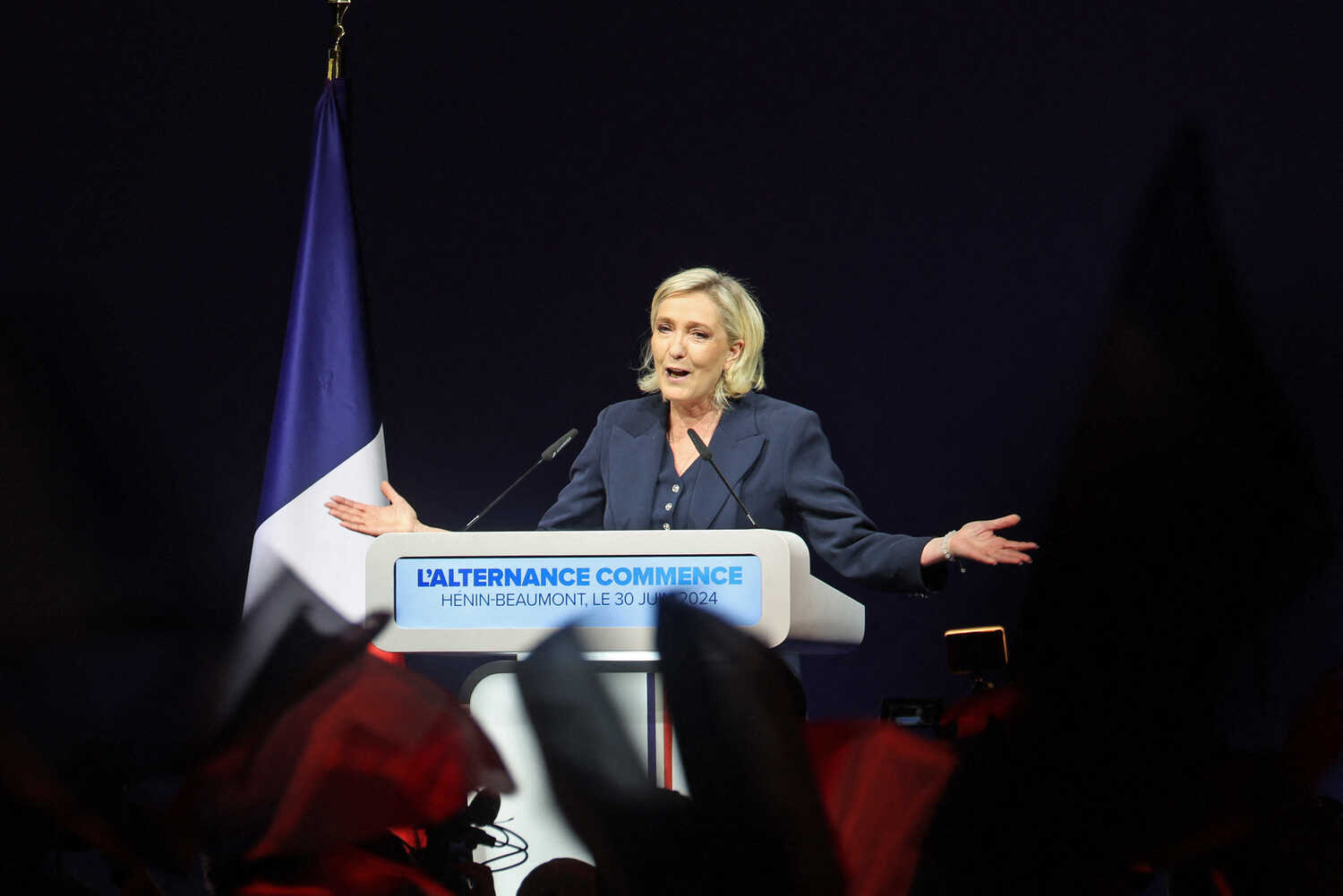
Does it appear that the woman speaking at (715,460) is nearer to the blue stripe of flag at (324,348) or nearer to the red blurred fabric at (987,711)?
the blue stripe of flag at (324,348)

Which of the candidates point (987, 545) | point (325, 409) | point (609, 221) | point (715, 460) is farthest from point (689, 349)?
point (609, 221)

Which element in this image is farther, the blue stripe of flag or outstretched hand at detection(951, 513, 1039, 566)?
the blue stripe of flag

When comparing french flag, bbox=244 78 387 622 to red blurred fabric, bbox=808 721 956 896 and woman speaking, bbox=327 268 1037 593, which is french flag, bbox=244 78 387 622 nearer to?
woman speaking, bbox=327 268 1037 593

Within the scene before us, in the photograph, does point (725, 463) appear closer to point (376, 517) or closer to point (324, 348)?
point (376, 517)

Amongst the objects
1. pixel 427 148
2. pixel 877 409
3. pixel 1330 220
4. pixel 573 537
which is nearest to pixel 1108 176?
pixel 1330 220

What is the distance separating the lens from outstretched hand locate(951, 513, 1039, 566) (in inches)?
52.5

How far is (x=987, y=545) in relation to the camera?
1373 millimetres

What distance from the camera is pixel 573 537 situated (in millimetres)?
1147

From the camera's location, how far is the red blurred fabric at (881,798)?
41 centimetres

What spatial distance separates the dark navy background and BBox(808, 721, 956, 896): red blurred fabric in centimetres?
245

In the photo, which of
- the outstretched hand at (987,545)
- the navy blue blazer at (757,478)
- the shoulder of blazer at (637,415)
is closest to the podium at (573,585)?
the outstretched hand at (987,545)

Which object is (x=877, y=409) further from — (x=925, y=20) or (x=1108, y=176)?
(x=925, y=20)

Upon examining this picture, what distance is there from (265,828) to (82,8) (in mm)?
3361

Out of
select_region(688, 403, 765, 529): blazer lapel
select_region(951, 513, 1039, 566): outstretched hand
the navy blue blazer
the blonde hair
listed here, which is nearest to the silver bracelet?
select_region(951, 513, 1039, 566): outstretched hand
